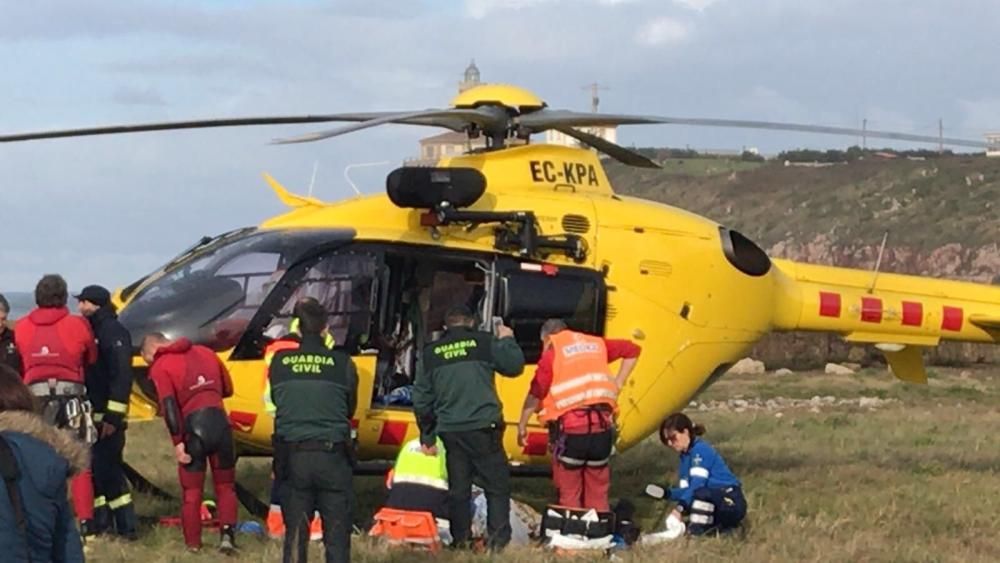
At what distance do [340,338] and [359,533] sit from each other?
1363mm

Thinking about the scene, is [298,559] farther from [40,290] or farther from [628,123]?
[628,123]

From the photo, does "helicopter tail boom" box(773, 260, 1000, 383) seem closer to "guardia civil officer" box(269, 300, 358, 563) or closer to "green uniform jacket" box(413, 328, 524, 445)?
"green uniform jacket" box(413, 328, 524, 445)

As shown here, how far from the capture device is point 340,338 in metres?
10.5

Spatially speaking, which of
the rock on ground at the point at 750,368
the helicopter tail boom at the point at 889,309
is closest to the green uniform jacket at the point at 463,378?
the helicopter tail boom at the point at 889,309

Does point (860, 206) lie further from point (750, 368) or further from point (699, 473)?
point (699, 473)

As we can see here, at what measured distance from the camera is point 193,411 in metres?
9.58

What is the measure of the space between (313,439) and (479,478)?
63.7 inches

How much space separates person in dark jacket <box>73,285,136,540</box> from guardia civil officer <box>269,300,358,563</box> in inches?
78.6

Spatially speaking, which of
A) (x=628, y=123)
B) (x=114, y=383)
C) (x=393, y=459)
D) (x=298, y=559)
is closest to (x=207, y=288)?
(x=114, y=383)

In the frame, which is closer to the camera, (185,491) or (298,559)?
(298,559)

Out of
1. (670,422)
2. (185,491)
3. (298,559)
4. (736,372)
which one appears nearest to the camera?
(298,559)

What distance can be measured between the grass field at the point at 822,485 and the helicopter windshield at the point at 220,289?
55.5 inches

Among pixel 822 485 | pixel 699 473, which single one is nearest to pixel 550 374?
pixel 699 473

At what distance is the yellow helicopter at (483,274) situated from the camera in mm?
10398
